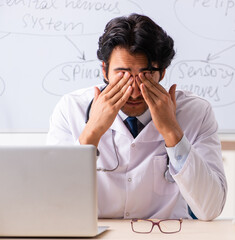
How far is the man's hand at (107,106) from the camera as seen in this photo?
68.5 inches

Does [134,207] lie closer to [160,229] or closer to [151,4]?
[160,229]

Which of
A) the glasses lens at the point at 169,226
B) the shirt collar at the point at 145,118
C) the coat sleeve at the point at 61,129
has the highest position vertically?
the shirt collar at the point at 145,118

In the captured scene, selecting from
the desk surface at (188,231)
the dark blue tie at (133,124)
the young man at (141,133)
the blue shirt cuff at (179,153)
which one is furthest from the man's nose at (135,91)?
the desk surface at (188,231)

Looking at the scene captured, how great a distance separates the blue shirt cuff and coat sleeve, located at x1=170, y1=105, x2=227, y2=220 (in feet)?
0.06

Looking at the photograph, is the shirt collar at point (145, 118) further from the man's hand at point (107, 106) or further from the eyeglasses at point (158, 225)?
the eyeglasses at point (158, 225)

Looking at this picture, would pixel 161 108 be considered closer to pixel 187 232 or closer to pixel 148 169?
pixel 148 169

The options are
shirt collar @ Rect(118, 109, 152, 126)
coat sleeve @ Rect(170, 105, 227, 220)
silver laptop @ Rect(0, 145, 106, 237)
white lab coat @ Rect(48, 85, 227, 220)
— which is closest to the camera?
silver laptop @ Rect(0, 145, 106, 237)

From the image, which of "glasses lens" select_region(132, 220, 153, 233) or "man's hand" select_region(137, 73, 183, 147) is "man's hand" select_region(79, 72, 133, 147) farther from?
"glasses lens" select_region(132, 220, 153, 233)

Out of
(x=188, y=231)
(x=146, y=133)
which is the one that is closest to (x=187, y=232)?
(x=188, y=231)

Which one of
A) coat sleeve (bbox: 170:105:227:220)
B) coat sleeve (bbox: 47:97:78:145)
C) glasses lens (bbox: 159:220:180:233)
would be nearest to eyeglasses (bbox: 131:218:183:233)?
glasses lens (bbox: 159:220:180:233)

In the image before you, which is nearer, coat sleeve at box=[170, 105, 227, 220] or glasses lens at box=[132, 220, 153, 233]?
glasses lens at box=[132, 220, 153, 233]

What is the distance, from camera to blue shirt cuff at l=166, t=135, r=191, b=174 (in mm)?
1649

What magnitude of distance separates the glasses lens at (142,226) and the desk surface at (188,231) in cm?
2

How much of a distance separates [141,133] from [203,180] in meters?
0.31
